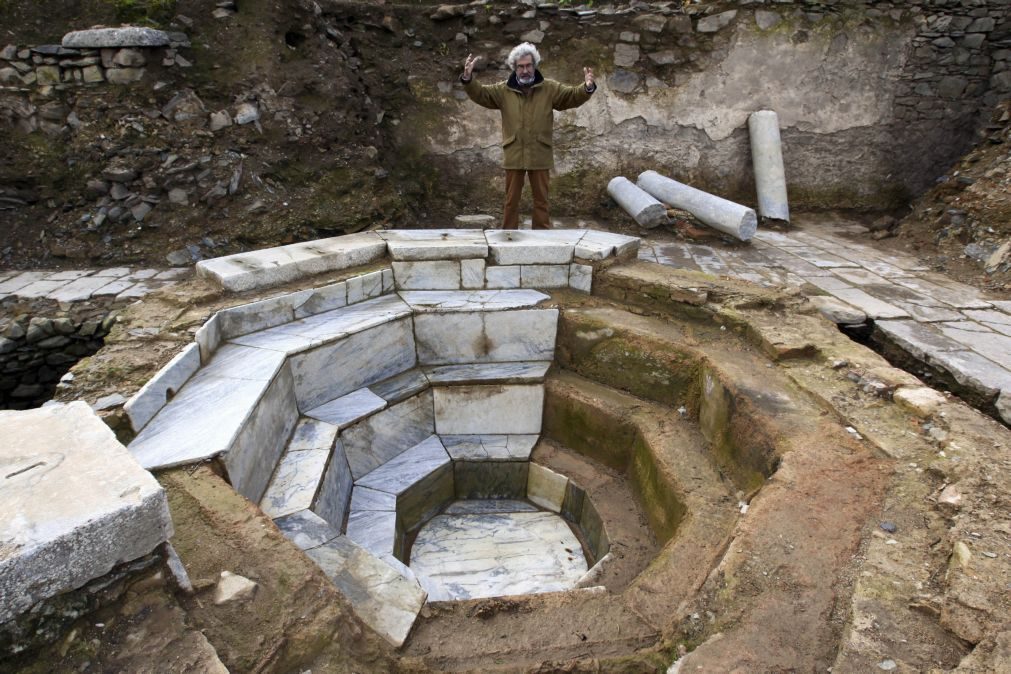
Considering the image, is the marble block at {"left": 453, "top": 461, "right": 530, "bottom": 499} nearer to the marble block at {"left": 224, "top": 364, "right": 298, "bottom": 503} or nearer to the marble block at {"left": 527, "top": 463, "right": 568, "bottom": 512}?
the marble block at {"left": 527, "top": 463, "right": 568, "bottom": 512}

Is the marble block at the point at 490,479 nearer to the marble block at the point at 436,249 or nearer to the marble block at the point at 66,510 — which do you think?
the marble block at the point at 436,249

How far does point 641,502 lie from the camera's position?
4.16 meters

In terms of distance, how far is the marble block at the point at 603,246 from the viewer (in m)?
5.18

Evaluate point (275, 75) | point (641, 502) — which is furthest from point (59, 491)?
point (275, 75)

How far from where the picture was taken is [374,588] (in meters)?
2.79

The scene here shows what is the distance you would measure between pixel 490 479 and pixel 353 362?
154 centimetres

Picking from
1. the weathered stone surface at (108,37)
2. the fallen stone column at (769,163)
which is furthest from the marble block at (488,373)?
the weathered stone surface at (108,37)

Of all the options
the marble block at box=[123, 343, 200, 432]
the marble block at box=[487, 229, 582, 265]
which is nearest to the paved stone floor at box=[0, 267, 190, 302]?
the marble block at box=[123, 343, 200, 432]

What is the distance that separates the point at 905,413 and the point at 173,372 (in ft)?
14.3

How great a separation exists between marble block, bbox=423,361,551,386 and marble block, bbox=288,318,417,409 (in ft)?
0.99

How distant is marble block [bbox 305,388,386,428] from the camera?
4227mm

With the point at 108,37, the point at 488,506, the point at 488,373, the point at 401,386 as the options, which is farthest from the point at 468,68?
the point at 108,37

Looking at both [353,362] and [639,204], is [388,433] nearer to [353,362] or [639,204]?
[353,362]

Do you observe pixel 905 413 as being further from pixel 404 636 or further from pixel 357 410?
pixel 357 410
